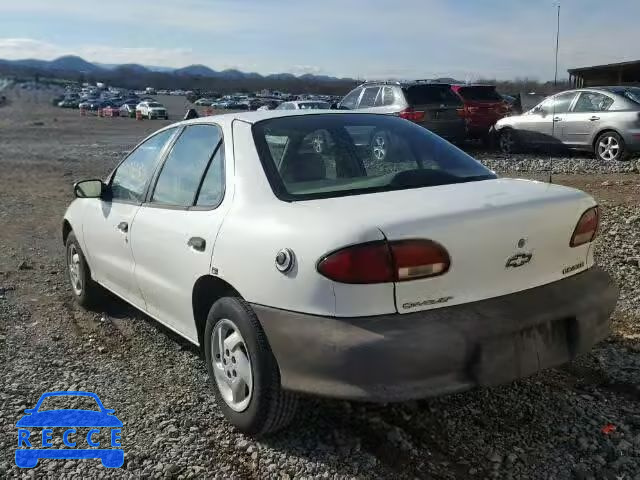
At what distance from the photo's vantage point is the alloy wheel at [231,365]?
3125mm

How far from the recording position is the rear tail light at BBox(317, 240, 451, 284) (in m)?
2.60

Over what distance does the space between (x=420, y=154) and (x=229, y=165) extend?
3.66 ft

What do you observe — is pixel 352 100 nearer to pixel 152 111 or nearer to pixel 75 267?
pixel 75 267

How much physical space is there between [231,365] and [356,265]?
1.01 metres

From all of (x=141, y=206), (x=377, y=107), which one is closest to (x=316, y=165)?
(x=141, y=206)

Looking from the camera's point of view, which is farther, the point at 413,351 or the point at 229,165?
the point at 229,165

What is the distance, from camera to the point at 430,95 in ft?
47.7

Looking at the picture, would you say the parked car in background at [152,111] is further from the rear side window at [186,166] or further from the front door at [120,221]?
the rear side window at [186,166]

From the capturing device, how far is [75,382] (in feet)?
12.8

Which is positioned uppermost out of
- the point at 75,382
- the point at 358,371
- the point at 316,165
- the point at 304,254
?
the point at 316,165

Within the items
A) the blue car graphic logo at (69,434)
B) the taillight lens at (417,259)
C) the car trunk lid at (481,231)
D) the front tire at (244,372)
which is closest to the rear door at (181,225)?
the front tire at (244,372)

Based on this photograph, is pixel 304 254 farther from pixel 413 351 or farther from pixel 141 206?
pixel 141 206

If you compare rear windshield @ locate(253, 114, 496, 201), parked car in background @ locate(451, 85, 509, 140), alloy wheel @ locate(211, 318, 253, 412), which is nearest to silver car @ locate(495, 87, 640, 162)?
parked car in background @ locate(451, 85, 509, 140)

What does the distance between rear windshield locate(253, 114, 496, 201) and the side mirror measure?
168cm
